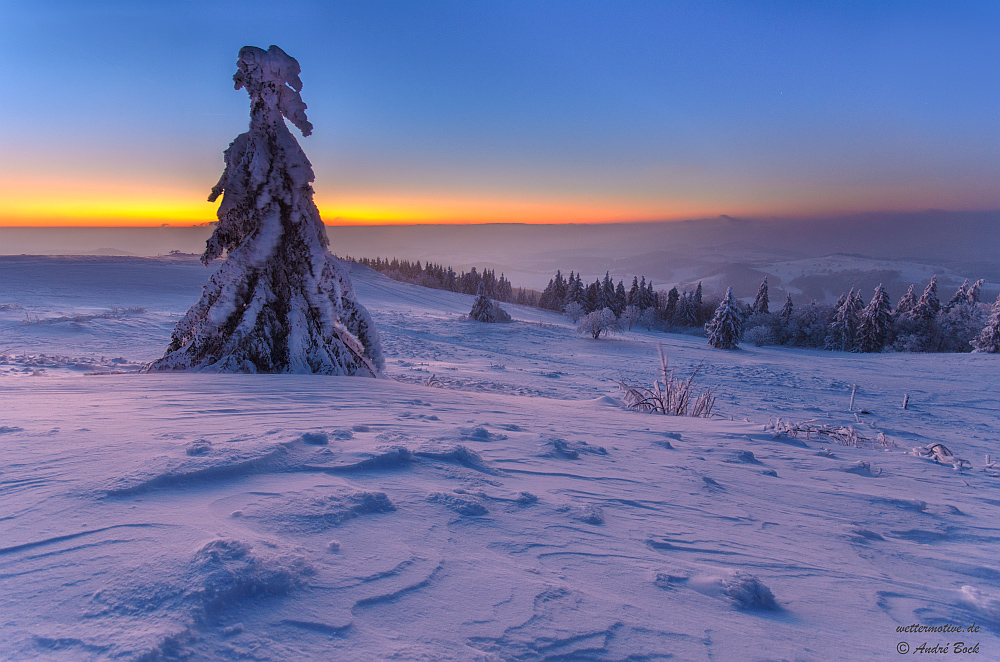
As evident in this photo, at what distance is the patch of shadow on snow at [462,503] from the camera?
7.36 feet

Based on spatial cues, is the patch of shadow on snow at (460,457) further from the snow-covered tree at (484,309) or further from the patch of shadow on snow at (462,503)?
the snow-covered tree at (484,309)

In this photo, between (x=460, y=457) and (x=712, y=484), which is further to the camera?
(x=712, y=484)

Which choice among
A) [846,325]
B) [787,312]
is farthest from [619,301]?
[846,325]

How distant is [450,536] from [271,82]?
27.8 feet

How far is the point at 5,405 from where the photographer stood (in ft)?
11.9

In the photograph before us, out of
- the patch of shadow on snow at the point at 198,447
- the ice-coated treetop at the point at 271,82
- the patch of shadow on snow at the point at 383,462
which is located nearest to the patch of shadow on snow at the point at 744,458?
the patch of shadow on snow at the point at 383,462

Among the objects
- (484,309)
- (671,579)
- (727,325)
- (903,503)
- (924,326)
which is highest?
(671,579)

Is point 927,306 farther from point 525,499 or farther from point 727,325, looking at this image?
point 525,499

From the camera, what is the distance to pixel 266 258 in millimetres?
7887

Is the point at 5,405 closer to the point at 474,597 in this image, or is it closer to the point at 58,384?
the point at 58,384

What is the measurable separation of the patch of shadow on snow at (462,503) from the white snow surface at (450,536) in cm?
2

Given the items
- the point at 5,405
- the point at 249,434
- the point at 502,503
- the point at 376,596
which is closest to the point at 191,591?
the point at 376,596

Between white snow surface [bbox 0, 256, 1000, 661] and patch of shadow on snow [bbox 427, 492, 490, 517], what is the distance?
2 cm

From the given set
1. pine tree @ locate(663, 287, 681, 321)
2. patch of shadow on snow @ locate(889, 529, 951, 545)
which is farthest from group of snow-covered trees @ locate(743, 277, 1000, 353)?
patch of shadow on snow @ locate(889, 529, 951, 545)
